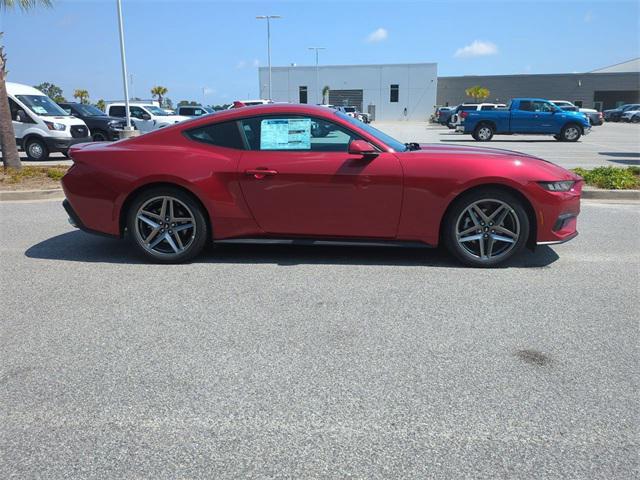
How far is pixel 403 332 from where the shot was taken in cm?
374

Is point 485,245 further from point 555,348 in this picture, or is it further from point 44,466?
point 44,466

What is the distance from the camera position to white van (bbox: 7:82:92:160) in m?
15.8

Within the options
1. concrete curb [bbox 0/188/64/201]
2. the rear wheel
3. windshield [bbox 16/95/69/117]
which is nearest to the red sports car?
concrete curb [bbox 0/188/64/201]

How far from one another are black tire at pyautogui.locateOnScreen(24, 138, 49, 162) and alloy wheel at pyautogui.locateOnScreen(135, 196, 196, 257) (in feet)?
41.0

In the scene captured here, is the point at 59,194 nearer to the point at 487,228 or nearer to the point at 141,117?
the point at 487,228

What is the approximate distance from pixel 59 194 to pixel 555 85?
237ft

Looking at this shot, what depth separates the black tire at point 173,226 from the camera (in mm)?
5211

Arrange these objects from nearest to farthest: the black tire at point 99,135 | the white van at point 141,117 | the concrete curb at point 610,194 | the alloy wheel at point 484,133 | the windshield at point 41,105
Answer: the concrete curb at point 610,194 → the windshield at point 41,105 → the black tire at point 99,135 → the white van at point 141,117 → the alloy wheel at point 484,133

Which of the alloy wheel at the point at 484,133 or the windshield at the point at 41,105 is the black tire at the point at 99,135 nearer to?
the windshield at the point at 41,105

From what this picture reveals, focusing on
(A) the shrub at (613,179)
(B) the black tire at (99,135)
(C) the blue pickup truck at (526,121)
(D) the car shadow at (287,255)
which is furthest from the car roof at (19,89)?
(C) the blue pickup truck at (526,121)

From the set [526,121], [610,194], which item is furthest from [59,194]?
[526,121]

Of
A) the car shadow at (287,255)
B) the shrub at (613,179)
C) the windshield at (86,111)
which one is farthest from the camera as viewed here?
the windshield at (86,111)

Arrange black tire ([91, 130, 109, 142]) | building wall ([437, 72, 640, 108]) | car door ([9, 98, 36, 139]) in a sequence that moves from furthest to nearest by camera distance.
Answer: building wall ([437, 72, 640, 108]) < black tire ([91, 130, 109, 142]) < car door ([9, 98, 36, 139])

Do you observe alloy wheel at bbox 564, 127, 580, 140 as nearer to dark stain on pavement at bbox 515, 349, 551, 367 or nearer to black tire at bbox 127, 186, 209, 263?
black tire at bbox 127, 186, 209, 263
